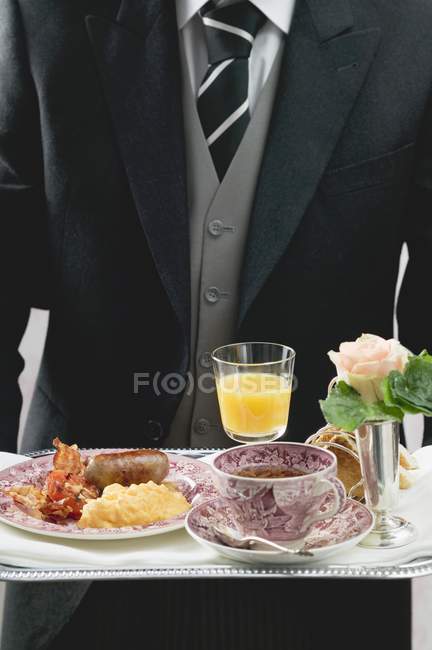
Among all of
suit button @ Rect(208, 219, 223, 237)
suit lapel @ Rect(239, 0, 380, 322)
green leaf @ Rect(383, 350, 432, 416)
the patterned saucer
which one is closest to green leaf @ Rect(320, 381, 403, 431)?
green leaf @ Rect(383, 350, 432, 416)

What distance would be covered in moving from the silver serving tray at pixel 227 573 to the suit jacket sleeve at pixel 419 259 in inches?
34.7

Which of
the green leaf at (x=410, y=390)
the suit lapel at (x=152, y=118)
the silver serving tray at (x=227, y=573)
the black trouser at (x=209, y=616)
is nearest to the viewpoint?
the silver serving tray at (x=227, y=573)

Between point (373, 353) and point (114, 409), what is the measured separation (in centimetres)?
88

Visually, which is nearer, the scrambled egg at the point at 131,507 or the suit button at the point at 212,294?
the scrambled egg at the point at 131,507

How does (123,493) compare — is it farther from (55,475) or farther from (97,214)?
(97,214)

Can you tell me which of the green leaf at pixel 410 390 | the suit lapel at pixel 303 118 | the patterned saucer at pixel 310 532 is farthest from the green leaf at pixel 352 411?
the suit lapel at pixel 303 118

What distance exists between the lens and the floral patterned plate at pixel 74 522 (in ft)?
4.36

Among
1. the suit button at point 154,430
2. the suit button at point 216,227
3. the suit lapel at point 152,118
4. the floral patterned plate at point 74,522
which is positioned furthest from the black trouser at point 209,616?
the suit button at point 216,227

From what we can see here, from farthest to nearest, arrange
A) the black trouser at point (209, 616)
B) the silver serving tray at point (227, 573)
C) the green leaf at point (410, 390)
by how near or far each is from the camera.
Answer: the black trouser at point (209, 616)
the green leaf at point (410, 390)
the silver serving tray at point (227, 573)

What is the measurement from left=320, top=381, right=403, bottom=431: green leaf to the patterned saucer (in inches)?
5.1

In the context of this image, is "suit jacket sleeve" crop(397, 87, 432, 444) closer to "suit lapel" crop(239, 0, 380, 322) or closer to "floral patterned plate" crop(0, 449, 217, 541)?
"suit lapel" crop(239, 0, 380, 322)

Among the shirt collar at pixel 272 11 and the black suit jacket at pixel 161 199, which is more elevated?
the shirt collar at pixel 272 11

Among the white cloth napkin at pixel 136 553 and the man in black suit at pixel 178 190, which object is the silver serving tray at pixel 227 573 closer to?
the white cloth napkin at pixel 136 553

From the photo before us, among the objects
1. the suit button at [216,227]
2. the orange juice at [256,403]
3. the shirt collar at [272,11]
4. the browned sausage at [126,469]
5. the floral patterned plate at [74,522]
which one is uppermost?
the shirt collar at [272,11]
